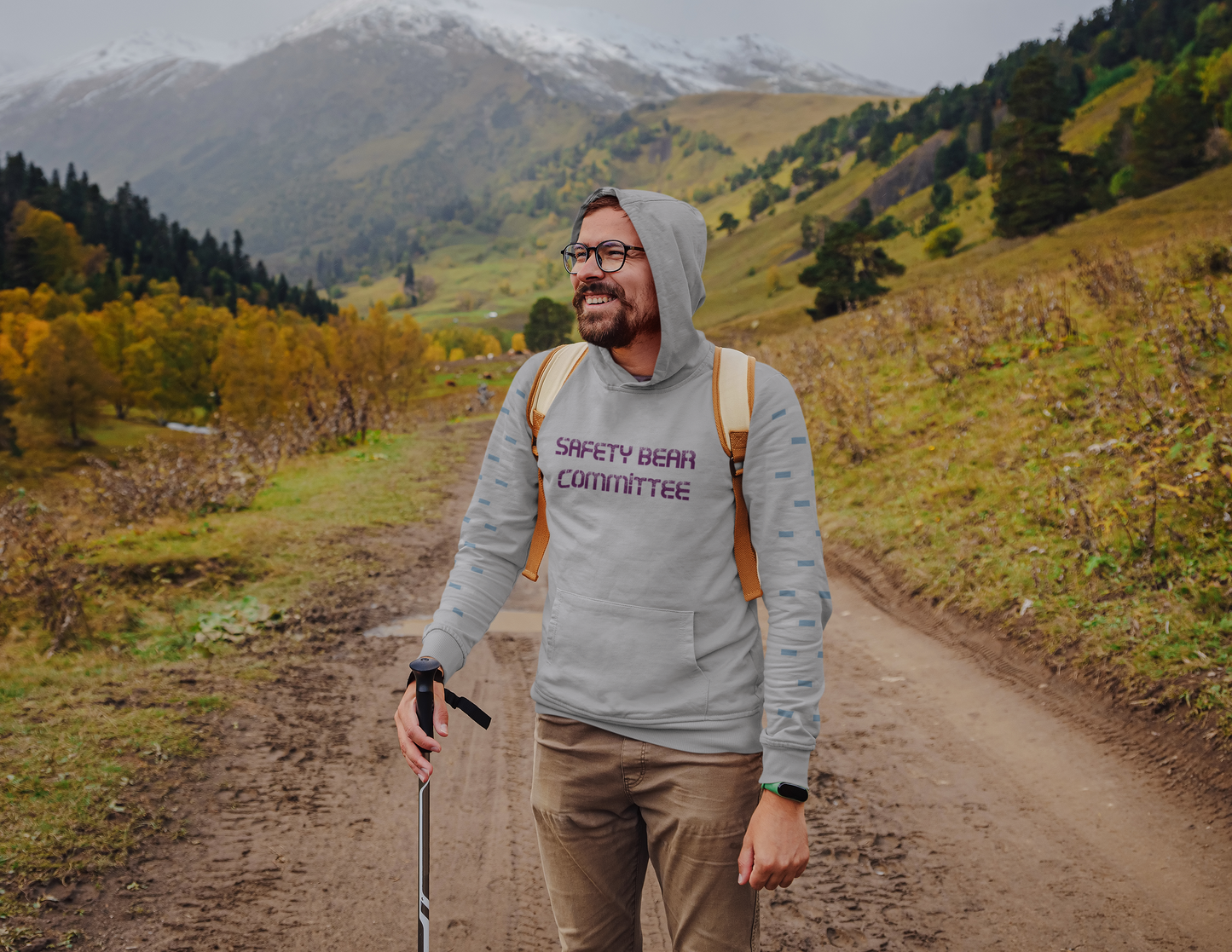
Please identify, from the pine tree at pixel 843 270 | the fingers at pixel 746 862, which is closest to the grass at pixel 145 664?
the fingers at pixel 746 862

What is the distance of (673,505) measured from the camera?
79.0 inches

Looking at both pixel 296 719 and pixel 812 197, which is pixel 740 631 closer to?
pixel 296 719

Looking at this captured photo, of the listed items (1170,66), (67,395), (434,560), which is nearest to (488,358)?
(67,395)

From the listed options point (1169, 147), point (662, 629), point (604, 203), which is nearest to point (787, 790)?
point (662, 629)

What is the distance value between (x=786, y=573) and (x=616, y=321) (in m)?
0.77

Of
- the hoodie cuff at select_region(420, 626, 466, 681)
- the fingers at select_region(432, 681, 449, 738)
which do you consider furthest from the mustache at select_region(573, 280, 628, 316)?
the fingers at select_region(432, 681, 449, 738)

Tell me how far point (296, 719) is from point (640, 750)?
4.32 metres

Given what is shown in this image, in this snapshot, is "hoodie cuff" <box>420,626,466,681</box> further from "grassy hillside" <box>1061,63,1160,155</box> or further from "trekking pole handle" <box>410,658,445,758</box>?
"grassy hillside" <box>1061,63,1160,155</box>

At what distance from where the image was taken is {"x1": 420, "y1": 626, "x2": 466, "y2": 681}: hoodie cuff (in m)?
2.17

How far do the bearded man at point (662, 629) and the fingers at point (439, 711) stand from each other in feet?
0.04

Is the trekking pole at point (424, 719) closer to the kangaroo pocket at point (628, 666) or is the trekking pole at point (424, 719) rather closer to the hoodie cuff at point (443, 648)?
the hoodie cuff at point (443, 648)

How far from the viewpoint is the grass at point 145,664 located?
3.98 meters

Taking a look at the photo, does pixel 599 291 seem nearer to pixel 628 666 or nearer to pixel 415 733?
pixel 628 666

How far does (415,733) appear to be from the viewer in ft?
6.81
